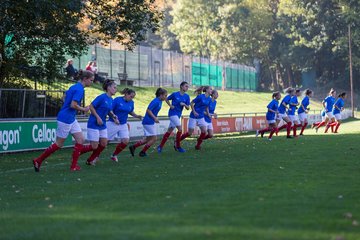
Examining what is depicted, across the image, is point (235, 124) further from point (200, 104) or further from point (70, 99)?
point (70, 99)

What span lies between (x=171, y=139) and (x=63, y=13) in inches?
383

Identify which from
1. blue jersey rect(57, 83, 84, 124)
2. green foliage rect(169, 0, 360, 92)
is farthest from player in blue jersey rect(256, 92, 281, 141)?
green foliage rect(169, 0, 360, 92)

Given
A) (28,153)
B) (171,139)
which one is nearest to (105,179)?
(28,153)

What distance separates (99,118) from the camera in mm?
15891

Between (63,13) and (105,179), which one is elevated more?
(63,13)

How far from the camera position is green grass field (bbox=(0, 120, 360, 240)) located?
24.6ft

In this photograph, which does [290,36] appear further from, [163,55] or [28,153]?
[28,153]

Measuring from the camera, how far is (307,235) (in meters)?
7.04

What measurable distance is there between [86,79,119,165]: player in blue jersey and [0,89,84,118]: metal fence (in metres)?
7.47

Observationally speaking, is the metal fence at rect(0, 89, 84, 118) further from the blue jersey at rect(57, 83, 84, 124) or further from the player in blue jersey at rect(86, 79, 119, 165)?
the blue jersey at rect(57, 83, 84, 124)

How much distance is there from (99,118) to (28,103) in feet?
32.2

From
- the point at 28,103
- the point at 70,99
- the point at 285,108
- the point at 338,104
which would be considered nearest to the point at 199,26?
the point at 338,104

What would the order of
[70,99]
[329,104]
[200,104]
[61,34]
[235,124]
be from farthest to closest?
[235,124] < [329,104] < [61,34] < [200,104] < [70,99]

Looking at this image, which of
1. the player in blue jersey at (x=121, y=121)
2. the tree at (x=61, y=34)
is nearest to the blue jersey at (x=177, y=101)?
the player in blue jersey at (x=121, y=121)
